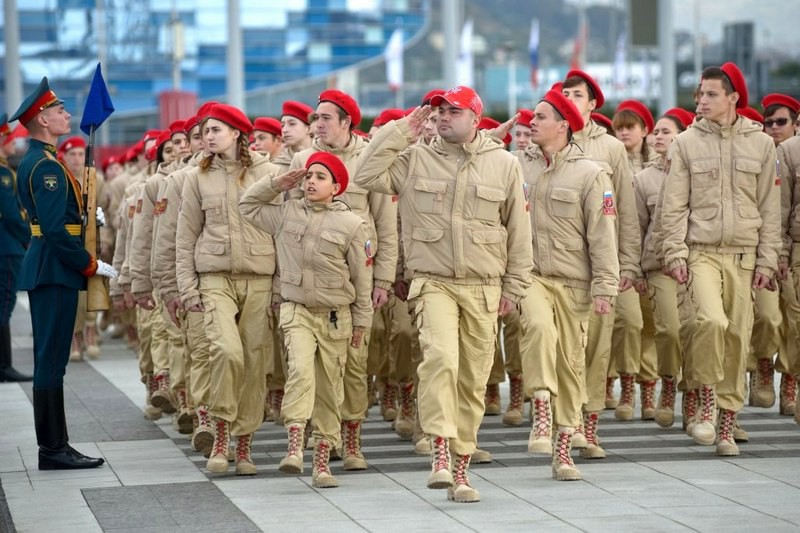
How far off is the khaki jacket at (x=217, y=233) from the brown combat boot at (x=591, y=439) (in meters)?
2.23

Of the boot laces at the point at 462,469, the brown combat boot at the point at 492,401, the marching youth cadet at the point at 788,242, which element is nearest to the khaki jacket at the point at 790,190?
the marching youth cadet at the point at 788,242

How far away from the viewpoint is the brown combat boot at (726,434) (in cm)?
1056

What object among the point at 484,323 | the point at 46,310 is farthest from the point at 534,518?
the point at 46,310

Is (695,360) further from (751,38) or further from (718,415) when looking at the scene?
(751,38)

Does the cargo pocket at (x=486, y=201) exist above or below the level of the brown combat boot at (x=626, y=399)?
above

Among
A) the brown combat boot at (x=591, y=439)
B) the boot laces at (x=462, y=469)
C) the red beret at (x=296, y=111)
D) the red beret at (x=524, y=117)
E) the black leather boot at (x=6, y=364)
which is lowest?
the black leather boot at (x=6, y=364)

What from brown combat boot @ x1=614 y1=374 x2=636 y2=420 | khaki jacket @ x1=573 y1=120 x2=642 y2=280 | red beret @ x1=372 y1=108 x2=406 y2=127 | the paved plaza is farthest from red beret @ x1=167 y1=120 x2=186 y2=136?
brown combat boot @ x1=614 y1=374 x2=636 y2=420

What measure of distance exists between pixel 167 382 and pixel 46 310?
2663 millimetres

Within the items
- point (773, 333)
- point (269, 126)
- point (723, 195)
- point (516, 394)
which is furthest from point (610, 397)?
point (269, 126)

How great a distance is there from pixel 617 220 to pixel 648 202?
145 centimetres

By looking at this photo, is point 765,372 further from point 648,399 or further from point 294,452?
point 294,452

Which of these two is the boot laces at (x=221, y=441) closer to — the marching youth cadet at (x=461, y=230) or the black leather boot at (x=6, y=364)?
the marching youth cadet at (x=461, y=230)

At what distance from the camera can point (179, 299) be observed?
10680 millimetres

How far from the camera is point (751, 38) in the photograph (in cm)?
7350
